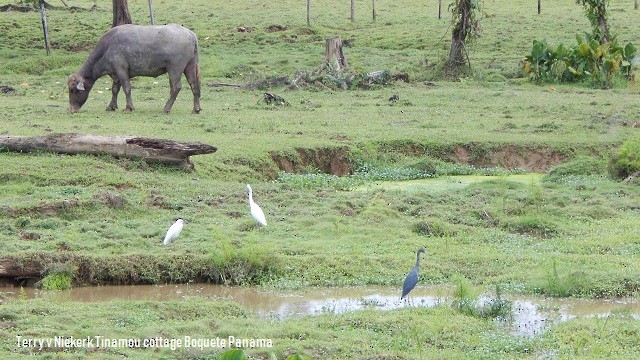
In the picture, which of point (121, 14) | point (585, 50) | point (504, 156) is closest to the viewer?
point (504, 156)

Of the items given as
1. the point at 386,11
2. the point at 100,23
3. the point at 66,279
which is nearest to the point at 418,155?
the point at 66,279

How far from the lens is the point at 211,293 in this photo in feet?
31.8

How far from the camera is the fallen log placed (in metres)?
13.0

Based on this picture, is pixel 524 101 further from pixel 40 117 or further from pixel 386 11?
pixel 386 11

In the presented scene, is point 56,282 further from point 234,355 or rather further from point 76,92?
point 76,92

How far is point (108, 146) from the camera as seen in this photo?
42.9 ft

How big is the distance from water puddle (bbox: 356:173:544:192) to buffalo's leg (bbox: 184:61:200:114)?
4.86 meters

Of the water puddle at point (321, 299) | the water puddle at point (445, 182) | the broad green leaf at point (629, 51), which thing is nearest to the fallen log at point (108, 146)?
the water puddle at point (445, 182)

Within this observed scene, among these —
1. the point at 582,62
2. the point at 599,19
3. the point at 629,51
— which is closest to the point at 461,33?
the point at 582,62

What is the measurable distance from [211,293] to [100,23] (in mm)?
22277

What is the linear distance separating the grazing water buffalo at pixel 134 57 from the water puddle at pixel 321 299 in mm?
A: 8540

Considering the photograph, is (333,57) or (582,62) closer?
(582,62)

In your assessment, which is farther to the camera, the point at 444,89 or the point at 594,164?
the point at 444,89

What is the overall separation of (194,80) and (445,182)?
5745 millimetres
